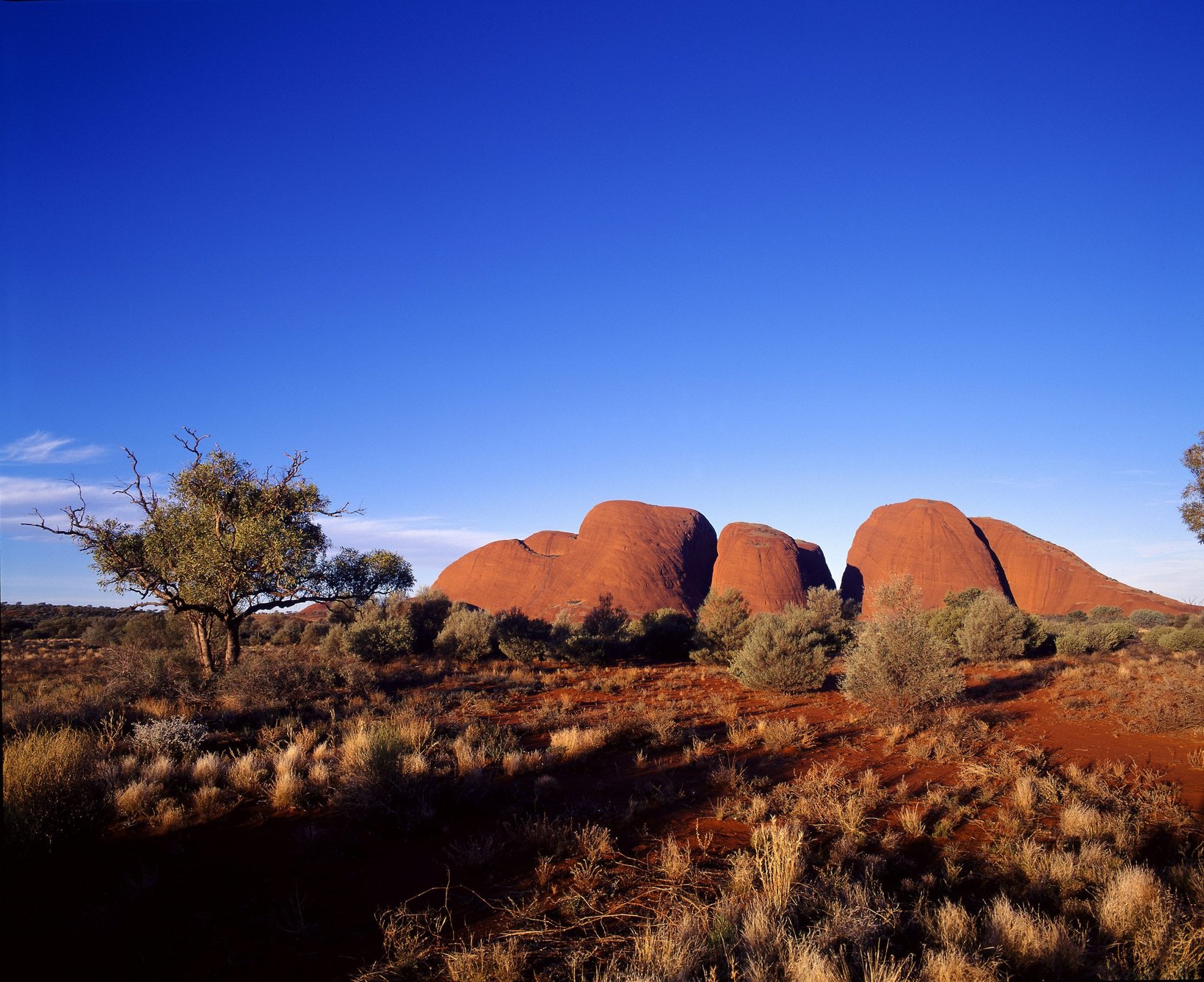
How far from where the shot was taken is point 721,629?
21.3 metres

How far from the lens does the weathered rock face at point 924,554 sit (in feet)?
187

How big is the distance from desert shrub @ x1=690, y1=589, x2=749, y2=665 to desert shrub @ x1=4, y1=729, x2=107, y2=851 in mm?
16377

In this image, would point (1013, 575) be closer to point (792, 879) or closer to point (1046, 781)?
point (1046, 781)

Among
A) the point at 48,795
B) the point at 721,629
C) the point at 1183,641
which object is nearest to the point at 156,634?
the point at 721,629

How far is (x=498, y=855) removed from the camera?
5215 mm

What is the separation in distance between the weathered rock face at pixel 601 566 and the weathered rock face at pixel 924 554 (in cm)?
1514

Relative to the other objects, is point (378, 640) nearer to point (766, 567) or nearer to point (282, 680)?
point (282, 680)

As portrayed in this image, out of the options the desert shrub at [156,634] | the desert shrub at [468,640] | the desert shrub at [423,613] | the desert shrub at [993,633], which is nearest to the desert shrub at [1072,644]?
the desert shrub at [993,633]

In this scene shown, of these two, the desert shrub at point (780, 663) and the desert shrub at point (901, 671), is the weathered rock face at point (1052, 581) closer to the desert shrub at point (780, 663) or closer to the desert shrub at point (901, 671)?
the desert shrub at point (780, 663)

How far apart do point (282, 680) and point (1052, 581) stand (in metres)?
63.1

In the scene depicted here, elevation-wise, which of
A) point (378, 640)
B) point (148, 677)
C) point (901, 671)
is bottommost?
point (378, 640)

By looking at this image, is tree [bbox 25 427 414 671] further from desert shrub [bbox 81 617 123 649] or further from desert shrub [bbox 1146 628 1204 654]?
desert shrub [bbox 1146 628 1204 654]

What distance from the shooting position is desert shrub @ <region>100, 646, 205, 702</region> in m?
10.7

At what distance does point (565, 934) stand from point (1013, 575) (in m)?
67.0
